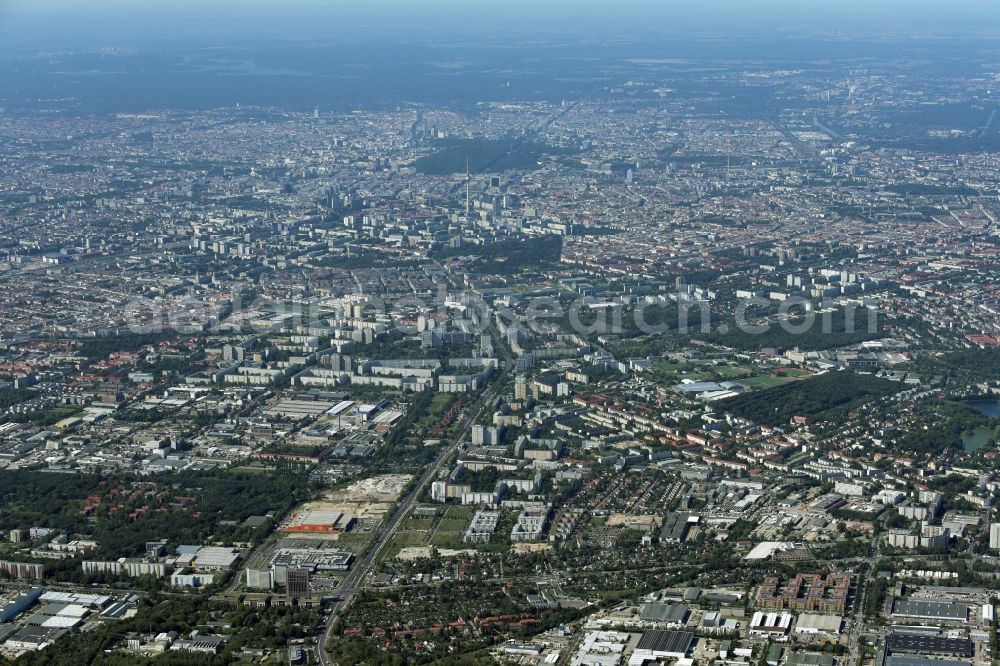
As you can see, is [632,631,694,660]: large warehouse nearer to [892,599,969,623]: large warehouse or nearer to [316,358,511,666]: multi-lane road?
[892,599,969,623]: large warehouse

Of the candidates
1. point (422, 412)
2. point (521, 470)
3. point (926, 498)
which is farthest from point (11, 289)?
point (926, 498)

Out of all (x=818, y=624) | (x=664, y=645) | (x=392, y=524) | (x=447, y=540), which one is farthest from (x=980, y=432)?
(x=664, y=645)

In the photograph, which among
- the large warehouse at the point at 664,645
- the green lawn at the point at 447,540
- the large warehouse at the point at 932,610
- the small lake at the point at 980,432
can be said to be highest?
the large warehouse at the point at 932,610

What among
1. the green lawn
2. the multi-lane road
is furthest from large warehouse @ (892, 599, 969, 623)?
the multi-lane road

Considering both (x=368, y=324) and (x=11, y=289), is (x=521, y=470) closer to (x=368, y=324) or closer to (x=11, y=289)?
(x=368, y=324)

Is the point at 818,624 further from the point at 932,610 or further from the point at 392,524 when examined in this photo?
the point at 392,524

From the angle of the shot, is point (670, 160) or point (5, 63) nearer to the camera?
point (670, 160)

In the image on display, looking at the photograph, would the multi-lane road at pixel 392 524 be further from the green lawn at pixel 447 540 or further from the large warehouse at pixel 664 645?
the large warehouse at pixel 664 645

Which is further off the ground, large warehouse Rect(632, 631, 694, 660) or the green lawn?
large warehouse Rect(632, 631, 694, 660)

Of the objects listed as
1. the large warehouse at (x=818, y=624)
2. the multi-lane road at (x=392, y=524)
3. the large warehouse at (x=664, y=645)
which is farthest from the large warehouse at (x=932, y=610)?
the multi-lane road at (x=392, y=524)

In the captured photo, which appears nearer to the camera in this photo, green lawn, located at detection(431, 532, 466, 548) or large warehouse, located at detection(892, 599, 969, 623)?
large warehouse, located at detection(892, 599, 969, 623)

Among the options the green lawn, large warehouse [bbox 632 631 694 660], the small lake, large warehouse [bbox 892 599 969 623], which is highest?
large warehouse [bbox 892 599 969 623]
